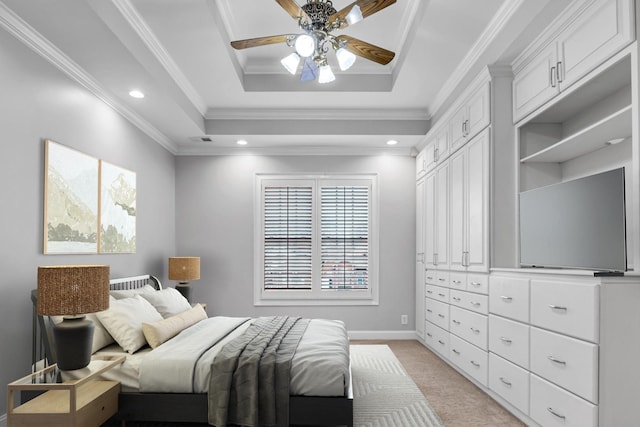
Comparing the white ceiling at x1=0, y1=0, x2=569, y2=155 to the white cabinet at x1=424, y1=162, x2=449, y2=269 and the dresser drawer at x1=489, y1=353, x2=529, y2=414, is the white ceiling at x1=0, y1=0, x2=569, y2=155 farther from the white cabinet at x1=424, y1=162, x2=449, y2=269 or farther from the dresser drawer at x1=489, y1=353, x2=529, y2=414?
the dresser drawer at x1=489, y1=353, x2=529, y2=414

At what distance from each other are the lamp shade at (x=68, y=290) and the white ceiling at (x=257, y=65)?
4.89ft

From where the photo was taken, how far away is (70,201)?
3.37 m

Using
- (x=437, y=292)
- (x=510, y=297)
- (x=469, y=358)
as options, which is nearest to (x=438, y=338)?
(x=437, y=292)

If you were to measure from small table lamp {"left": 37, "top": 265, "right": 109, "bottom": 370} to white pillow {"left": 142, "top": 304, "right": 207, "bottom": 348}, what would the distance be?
60 cm

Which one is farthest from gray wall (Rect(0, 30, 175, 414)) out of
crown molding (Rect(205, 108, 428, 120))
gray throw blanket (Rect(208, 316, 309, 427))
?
crown molding (Rect(205, 108, 428, 120))

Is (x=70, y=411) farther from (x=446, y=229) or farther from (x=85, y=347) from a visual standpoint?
(x=446, y=229)

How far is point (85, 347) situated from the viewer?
2477 mm

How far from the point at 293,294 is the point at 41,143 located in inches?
145

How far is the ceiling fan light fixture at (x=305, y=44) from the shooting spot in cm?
272

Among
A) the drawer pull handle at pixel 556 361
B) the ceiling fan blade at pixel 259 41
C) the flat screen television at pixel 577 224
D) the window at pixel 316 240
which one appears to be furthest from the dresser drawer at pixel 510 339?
the window at pixel 316 240

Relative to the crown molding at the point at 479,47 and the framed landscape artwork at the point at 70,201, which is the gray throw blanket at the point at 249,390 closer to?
the framed landscape artwork at the point at 70,201

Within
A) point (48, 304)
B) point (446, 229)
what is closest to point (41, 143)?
point (48, 304)

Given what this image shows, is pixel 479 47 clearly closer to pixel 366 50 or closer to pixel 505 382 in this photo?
pixel 366 50

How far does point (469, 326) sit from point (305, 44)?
8.87 ft
